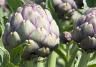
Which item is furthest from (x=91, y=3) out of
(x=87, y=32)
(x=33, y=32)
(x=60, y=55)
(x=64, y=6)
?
(x=33, y=32)

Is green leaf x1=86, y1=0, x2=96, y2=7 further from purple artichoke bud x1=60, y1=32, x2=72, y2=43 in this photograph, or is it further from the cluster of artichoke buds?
purple artichoke bud x1=60, y1=32, x2=72, y2=43

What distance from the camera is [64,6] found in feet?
5.65

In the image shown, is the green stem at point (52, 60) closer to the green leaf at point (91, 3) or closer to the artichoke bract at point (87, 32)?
the artichoke bract at point (87, 32)

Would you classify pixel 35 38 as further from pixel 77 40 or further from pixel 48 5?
pixel 48 5

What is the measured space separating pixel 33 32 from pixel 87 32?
18 centimetres

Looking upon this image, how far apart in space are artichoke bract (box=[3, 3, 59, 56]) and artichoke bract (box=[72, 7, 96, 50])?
0.28ft

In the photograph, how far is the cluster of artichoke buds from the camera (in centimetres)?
171

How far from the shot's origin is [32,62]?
1323mm

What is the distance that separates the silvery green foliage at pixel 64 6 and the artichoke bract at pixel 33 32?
40 centimetres

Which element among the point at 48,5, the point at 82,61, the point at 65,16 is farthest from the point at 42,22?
the point at 65,16

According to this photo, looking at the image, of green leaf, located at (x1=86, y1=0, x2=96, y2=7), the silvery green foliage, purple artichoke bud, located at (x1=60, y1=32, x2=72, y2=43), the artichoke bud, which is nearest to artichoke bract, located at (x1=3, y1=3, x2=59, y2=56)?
the artichoke bud

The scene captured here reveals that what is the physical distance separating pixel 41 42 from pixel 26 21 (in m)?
0.07

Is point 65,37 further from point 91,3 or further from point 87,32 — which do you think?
point 91,3

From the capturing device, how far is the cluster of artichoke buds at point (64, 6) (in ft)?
5.62
